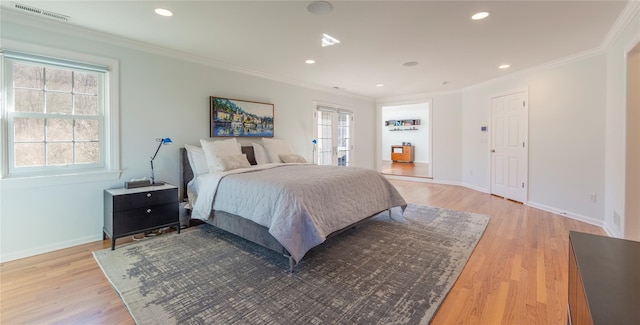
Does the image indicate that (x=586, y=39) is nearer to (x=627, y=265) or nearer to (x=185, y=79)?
(x=627, y=265)

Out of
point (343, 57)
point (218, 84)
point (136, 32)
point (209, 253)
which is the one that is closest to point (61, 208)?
point (209, 253)

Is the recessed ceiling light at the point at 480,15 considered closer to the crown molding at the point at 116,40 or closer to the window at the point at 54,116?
the crown molding at the point at 116,40

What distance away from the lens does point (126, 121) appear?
128 inches

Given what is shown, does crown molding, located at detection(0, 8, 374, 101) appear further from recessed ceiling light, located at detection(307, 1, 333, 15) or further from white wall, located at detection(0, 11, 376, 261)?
recessed ceiling light, located at detection(307, 1, 333, 15)

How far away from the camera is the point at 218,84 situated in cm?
417

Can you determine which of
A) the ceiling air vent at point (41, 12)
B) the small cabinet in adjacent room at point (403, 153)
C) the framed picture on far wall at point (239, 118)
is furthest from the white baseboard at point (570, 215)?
the small cabinet in adjacent room at point (403, 153)

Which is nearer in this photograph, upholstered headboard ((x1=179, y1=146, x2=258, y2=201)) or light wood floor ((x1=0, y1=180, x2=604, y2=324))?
light wood floor ((x1=0, y1=180, x2=604, y2=324))

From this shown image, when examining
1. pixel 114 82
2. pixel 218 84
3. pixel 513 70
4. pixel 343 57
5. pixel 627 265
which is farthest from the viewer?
pixel 513 70

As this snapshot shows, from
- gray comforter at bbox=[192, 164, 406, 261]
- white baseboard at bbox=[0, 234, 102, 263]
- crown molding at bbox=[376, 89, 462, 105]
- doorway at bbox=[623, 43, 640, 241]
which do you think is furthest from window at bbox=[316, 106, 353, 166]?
doorway at bbox=[623, 43, 640, 241]

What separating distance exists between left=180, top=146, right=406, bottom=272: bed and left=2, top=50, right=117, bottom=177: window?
3.28ft

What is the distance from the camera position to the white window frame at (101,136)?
8.37 feet

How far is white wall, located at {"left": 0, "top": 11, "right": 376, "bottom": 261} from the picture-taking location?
2623mm

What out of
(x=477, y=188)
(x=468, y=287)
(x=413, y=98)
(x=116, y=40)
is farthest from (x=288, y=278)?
(x=413, y=98)

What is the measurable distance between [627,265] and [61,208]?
13.8 feet
